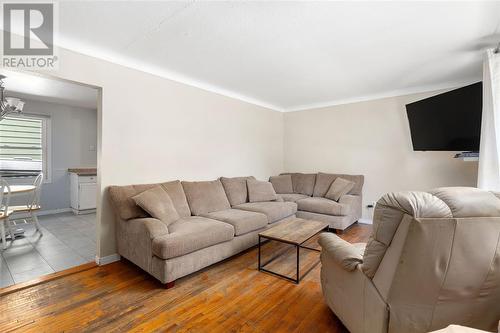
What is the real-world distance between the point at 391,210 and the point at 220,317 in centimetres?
146

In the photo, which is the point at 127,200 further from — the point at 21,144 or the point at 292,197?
the point at 21,144

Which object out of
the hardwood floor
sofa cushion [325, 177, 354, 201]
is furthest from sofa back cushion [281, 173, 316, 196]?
the hardwood floor

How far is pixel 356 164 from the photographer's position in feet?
15.2

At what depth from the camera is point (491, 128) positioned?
8.21 ft

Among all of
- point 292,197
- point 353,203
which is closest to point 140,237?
point 292,197

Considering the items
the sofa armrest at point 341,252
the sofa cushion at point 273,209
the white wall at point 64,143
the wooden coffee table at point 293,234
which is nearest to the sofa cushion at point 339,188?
the sofa cushion at point 273,209

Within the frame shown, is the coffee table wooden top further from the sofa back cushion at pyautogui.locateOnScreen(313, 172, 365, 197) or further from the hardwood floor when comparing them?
the sofa back cushion at pyautogui.locateOnScreen(313, 172, 365, 197)

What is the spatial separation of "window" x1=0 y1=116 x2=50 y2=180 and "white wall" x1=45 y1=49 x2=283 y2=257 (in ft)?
10.7

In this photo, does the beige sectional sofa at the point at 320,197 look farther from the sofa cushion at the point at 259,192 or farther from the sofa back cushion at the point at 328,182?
the sofa cushion at the point at 259,192

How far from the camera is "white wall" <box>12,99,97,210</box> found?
482 cm

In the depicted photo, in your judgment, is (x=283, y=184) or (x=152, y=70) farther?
(x=283, y=184)

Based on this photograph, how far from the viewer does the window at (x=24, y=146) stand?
4426 millimetres

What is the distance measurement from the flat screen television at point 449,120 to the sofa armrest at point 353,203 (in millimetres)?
1259

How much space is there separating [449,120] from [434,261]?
274cm
